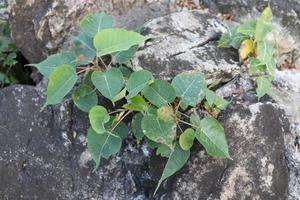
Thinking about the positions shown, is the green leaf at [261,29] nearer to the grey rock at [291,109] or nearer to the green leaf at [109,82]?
the grey rock at [291,109]

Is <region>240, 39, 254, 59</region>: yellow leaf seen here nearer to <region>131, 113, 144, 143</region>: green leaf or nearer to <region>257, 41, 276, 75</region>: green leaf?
<region>257, 41, 276, 75</region>: green leaf

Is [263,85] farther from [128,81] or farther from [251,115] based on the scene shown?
[128,81]

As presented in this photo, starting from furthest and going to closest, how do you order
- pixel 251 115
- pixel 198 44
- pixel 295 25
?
pixel 295 25 < pixel 198 44 < pixel 251 115

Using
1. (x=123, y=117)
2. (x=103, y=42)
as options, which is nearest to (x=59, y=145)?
(x=123, y=117)

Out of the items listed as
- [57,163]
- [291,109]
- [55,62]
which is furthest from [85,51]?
[291,109]

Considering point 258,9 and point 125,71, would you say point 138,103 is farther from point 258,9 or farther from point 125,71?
point 258,9

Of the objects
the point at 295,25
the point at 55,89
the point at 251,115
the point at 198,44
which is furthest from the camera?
the point at 295,25
